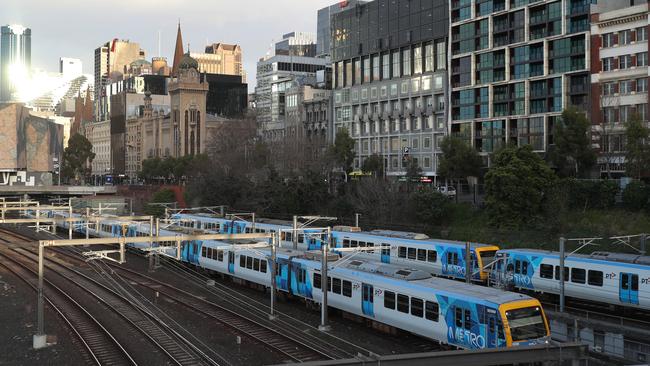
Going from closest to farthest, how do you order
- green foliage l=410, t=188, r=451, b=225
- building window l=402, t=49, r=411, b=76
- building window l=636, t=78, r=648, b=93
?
building window l=636, t=78, r=648, b=93, green foliage l=410, t=188, r=451, b=225, building window l=402, t=49, r=411, b=76

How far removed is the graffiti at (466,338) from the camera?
24.8 m

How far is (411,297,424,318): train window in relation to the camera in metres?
27.8

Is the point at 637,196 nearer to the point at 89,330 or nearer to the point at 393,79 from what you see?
the point at 89,330

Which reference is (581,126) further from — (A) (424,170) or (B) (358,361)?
(B) (358,361)

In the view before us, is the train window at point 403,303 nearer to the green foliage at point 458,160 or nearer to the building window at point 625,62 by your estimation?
→ the green foliage at point 458,160

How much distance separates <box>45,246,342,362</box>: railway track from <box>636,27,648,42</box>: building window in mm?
46654

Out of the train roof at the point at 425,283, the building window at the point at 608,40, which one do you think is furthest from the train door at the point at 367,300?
the building window at the point at 608,40

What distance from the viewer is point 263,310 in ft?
120

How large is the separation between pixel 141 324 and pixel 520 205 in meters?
33.4

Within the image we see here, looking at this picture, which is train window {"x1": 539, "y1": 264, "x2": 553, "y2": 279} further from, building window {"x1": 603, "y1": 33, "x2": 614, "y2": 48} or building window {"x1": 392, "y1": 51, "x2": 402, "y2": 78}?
building window {"x1": 392, "y1": 51, "x2": 402, "y2": 78}

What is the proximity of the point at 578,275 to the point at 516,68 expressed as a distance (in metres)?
44.9

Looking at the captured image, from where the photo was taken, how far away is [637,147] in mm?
53188

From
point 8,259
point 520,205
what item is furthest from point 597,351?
point 8,259

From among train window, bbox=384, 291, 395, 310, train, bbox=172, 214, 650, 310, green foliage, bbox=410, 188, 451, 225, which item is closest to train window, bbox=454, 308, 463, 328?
train window, bbox=384, 291, 395, 310
